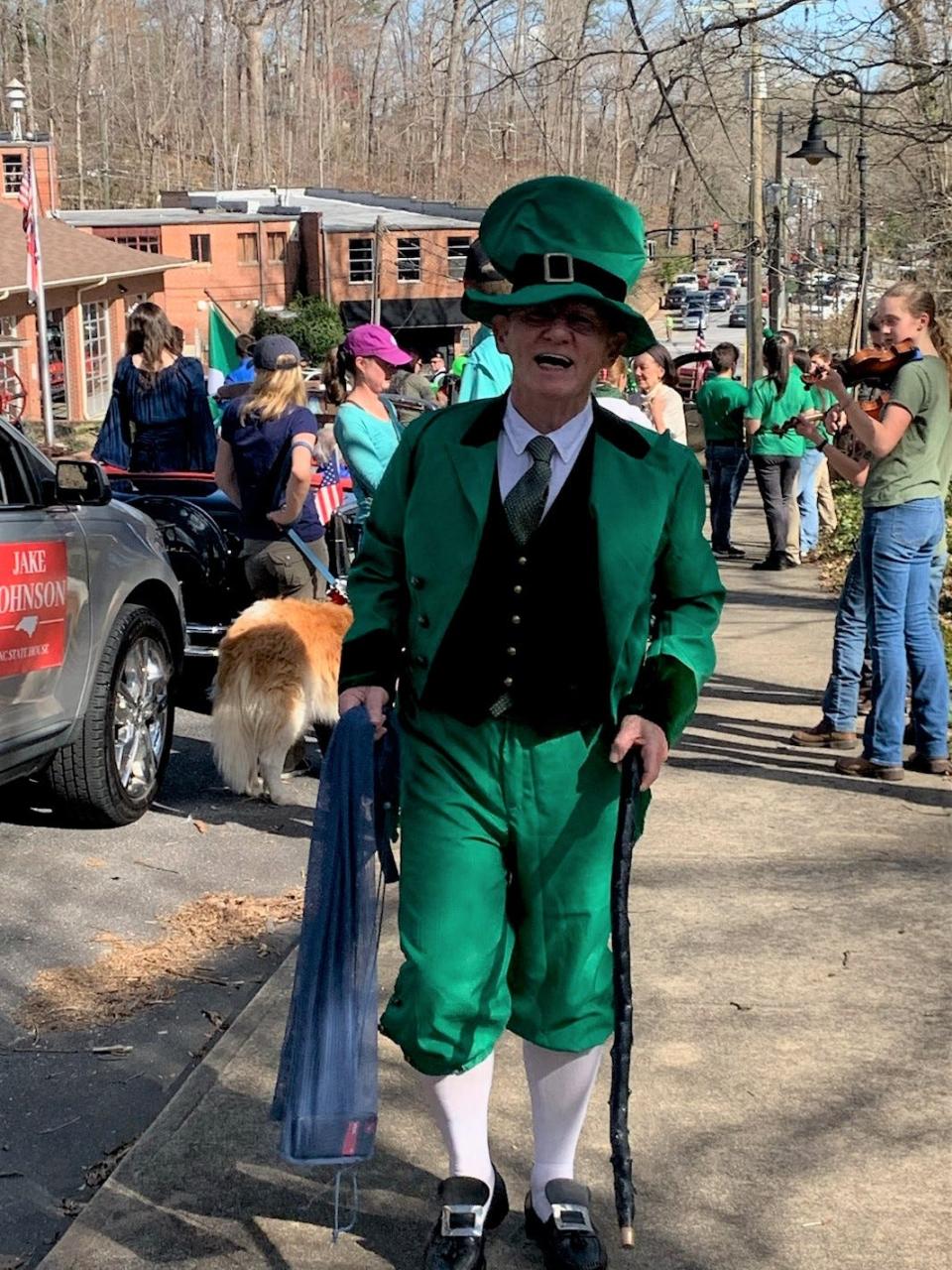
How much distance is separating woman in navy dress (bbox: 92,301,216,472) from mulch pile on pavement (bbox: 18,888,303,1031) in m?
4.64

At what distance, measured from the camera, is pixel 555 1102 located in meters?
3.21

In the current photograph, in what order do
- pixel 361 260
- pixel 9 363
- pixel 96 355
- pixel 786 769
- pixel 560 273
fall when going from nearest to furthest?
pixel 560 273 < pixel 786 769 < pixel 9 363 < pixel 96 355 < pixel 361 260

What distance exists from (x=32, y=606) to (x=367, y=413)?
4.74 feet

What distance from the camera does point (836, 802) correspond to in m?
6.62

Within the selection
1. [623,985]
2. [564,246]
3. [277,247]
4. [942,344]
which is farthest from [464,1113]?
[277,247]

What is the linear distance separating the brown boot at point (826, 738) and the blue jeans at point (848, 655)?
0.02 meters

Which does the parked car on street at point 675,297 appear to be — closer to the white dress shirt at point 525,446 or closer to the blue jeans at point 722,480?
the blue jeans at point 722,480

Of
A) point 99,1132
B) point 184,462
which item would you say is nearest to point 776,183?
point 184,462

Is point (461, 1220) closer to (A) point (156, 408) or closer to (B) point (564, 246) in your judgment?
(B) point (564, 246)

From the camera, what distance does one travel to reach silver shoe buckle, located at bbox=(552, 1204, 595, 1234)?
10.5 ft

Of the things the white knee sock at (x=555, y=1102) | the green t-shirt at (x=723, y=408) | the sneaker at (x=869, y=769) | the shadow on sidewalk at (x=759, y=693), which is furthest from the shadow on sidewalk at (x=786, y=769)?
the green t-shirt at (x=723, y=408)

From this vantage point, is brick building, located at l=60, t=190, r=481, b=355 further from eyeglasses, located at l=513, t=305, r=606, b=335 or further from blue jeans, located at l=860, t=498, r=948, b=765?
eyeglasses, located at l=513, t=305, r=606, b=335

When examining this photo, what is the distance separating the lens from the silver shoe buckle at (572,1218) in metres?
3.20

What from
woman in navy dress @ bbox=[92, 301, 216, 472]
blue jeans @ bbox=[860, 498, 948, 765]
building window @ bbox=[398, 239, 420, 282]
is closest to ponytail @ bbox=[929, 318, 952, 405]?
blue jeans @ bbox=[860, 498, 948, 765]
